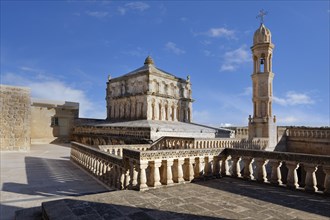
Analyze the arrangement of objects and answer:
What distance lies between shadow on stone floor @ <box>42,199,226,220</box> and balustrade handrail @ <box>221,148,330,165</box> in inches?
106

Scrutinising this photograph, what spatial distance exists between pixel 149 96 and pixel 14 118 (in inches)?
529

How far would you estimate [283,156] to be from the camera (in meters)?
5.21

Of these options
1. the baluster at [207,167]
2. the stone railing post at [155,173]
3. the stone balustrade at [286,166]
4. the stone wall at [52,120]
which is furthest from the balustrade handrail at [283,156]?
the stone wall at [52,120]

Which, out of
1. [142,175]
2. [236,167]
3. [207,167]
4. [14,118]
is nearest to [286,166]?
[236,167]

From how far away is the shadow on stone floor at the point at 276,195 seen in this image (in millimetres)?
3973

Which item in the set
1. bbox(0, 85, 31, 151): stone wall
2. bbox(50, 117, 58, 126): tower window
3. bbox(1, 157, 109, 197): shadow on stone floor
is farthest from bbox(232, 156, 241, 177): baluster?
bbox(50, 117, 58, 126): tower window

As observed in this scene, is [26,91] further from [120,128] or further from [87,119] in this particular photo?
[87,119]

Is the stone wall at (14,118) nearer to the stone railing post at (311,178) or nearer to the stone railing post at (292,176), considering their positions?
the stone railing post at (292,176)

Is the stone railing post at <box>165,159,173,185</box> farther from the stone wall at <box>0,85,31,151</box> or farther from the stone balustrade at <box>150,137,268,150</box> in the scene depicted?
the stone wall at <box>0,85,31,151</box>

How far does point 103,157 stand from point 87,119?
91.3ft

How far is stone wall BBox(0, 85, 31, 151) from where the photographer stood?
59.4 ft

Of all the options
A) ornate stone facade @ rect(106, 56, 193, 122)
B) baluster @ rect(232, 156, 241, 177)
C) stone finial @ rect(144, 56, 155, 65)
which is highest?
stone finial @ rect(144, 56, 155, 65)

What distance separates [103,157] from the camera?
7.00 m

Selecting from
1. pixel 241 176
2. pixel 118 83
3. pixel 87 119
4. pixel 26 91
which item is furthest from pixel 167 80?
pixel 241 176
